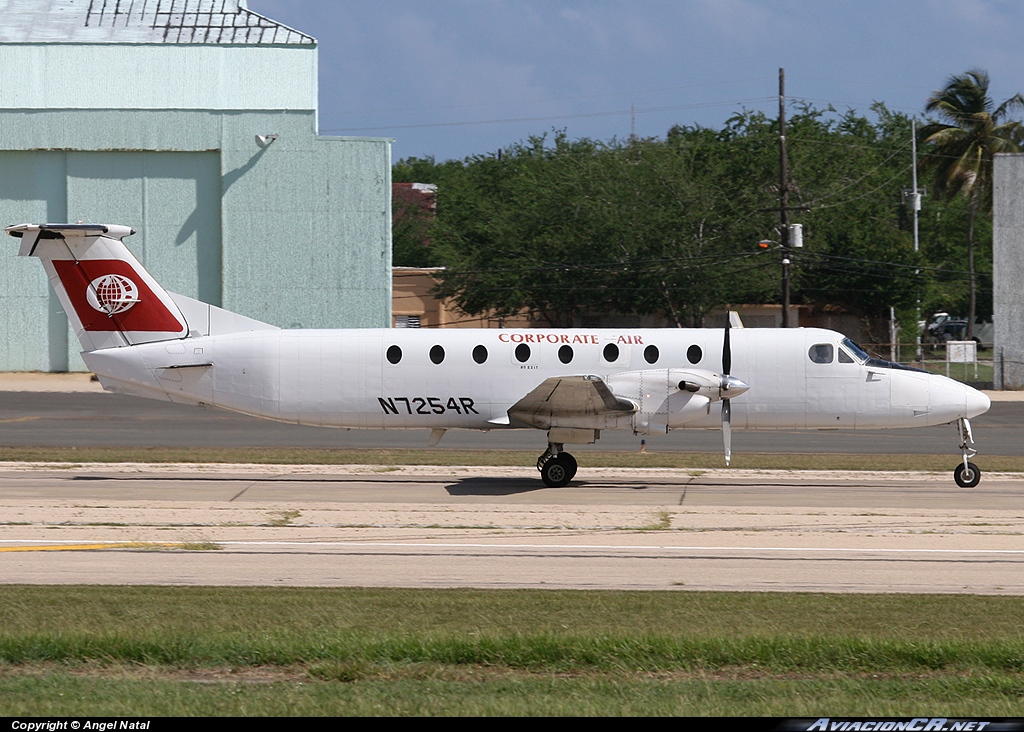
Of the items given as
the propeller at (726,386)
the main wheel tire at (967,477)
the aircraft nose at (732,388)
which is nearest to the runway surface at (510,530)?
the main wheel tire at (967,477)

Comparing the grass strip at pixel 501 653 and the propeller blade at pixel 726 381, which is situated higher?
the propeller blade at pixel 726 381

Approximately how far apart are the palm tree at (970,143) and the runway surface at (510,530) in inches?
2007

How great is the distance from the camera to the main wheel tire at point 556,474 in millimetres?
21125

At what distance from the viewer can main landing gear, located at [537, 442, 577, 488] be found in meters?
21.1

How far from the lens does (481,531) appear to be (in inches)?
641

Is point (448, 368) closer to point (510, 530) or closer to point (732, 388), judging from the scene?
point (732, 388)

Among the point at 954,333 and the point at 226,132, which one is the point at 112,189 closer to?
the point at 226,132

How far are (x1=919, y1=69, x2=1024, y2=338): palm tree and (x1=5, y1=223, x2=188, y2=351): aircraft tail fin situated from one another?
5721 centimetres

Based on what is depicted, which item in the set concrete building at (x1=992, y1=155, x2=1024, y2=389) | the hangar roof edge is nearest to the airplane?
concrete building at (x1=992, y1=155, x2=1024, y2=389)

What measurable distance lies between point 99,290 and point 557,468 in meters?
9.11

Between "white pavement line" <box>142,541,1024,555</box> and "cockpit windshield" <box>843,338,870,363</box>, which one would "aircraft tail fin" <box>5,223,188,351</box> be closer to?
"white pavement line" <box>142,541,1024,555</box>

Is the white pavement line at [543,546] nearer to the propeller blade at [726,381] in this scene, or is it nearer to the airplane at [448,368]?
the propeller blade at [726,381]

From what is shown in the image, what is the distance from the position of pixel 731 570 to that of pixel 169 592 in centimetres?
631

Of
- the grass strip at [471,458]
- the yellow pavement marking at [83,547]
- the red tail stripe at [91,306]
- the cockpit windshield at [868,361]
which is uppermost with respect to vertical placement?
the red tail stripe at [91,306]
